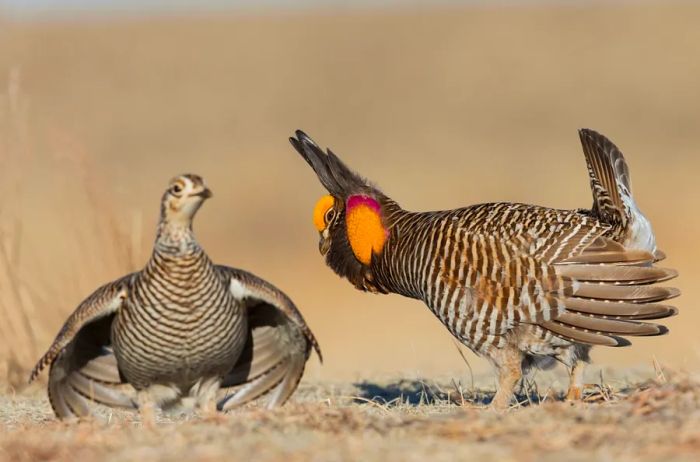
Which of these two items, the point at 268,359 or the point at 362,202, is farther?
the point at 362,202

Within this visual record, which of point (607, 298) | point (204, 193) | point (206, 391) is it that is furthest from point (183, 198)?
point (607, 298)

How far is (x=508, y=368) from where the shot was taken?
564cm

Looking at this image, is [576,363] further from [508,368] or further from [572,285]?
[572,285]

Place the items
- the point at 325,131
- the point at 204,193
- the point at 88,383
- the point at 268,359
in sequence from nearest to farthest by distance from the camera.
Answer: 1. the point at 204,193
2. the point at 88,383
3. the point at 268,359
4. the point at 325,131

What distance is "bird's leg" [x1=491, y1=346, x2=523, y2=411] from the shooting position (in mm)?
5605

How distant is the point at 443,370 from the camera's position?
8297mm

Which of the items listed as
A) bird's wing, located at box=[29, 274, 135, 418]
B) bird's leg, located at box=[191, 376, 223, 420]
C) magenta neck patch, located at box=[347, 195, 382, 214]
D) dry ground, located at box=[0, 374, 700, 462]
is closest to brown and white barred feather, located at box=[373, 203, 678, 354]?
dry ground, located at box=[0, 374, 700, 462]

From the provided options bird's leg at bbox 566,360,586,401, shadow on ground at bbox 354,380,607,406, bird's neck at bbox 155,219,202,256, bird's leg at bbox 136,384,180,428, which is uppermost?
bird's neck at bbox 155,219,202,256

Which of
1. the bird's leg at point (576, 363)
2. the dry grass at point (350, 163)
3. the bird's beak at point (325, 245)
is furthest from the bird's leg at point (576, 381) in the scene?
the bird's beak at point (325, 245)

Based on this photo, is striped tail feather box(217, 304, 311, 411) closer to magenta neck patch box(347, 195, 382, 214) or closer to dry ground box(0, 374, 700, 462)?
magenta neck patch box(347, 195, 382, 214)

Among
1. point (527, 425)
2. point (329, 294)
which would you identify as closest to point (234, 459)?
point (527, 425)

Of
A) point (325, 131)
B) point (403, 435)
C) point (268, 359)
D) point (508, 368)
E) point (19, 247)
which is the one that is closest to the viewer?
point (403, 435)

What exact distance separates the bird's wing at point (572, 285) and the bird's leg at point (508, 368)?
0.50 feet

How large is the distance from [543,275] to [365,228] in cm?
140
